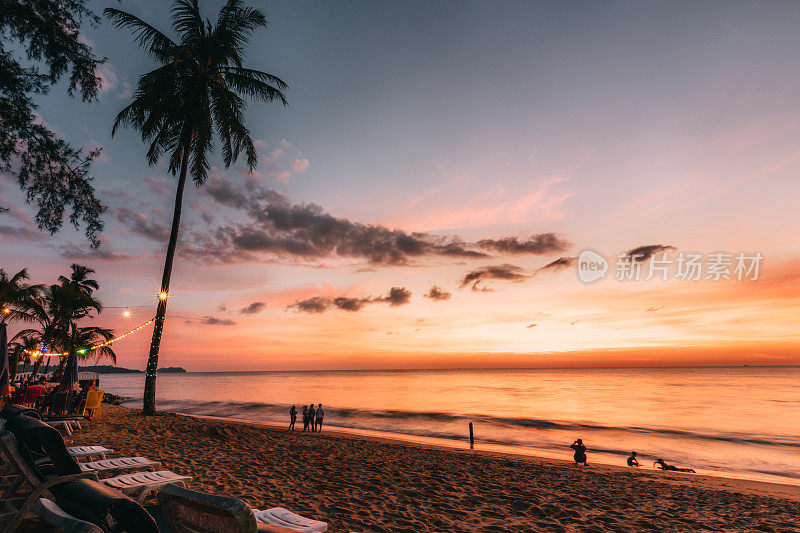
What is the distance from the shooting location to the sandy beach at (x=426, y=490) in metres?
6.88

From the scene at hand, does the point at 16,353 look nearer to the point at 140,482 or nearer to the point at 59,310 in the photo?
the point at 59,310

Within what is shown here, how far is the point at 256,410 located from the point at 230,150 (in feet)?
109

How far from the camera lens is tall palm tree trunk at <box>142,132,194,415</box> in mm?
15570

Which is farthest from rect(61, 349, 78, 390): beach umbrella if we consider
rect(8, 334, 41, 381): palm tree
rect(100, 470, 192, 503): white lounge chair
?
rect(100, 470, 192, 503): white lounge chair

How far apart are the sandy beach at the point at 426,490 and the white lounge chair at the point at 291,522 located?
224cm

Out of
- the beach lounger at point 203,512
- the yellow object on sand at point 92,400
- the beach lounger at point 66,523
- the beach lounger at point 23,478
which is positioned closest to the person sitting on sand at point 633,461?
the beach lounger at point 203,512

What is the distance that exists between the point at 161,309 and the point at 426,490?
42.5ft

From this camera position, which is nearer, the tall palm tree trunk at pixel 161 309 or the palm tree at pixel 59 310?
the tall palm tree trunk at pixel 161 309

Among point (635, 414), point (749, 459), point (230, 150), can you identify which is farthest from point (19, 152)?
point (635, 414)

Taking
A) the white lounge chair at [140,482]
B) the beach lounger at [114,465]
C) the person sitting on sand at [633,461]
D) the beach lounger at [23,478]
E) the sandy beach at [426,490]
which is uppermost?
the beach lounger at [23,478]

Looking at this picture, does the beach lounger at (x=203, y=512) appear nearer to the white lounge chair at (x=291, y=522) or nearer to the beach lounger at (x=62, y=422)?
the white lounge chair at (x=291, y=522)

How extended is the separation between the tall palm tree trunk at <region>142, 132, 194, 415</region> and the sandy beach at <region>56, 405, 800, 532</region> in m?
2.13

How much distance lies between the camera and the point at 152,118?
52.4 feet

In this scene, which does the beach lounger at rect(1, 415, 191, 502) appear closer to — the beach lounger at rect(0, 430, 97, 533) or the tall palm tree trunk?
the beach lounger at rect(0, 430, 97, 533)
